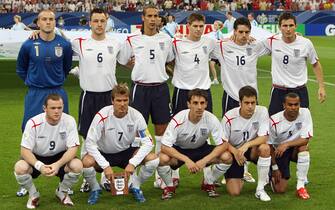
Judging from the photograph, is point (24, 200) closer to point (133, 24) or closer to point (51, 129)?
point (51, 129)

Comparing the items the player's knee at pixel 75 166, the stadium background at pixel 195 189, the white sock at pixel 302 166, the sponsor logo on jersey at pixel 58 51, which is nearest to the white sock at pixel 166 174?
the stadium background at pixel 195 189

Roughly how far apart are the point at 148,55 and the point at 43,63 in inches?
45.9

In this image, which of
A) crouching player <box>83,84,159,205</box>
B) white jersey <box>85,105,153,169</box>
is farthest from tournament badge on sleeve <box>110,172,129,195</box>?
white jersey <box>85,105,153,169</box>

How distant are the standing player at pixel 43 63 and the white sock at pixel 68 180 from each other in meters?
0.61

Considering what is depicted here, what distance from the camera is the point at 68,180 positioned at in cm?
679

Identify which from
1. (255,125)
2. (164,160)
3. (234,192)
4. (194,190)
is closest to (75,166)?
(164,160)

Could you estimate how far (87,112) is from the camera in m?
7.59

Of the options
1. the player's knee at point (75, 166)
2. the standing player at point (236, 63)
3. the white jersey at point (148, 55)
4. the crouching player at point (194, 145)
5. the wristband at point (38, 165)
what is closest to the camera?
the wristband at point (38, 165)

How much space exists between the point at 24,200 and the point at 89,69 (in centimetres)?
154

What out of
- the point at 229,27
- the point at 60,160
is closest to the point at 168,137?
the point at 60,160

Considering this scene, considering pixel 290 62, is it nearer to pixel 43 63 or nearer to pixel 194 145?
pixel 194 145

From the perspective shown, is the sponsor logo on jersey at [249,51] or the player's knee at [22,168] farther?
the sponsor logo on jersey at [249,51]

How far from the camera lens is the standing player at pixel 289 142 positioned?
7.21m

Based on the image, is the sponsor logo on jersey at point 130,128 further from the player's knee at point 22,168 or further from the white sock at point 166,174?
the player's knee at point 22,168
